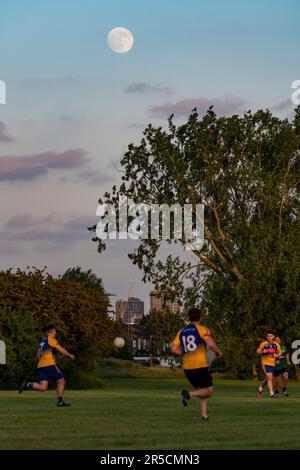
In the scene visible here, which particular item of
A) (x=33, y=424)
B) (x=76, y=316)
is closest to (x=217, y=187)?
(x=76, y=316)

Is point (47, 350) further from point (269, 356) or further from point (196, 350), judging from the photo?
point (269, 356)

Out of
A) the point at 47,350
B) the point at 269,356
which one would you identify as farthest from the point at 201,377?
the point at 269,356

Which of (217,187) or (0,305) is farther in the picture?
(217,187)

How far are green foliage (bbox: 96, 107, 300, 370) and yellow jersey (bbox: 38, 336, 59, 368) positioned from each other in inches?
1443

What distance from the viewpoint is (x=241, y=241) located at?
6569cm

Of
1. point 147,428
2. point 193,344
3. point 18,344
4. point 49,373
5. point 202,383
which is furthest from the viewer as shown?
point 18,344

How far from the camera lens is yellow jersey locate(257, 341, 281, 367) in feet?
116

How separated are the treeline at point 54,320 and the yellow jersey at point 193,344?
117 feet

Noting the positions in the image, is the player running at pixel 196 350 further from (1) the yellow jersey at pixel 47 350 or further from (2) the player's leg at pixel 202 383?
(1) the yellow jersey at pixel 47 350

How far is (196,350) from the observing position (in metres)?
21.2

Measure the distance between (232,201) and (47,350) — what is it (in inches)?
1616

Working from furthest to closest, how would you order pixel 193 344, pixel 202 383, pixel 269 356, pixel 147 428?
pixel 269 356
pixel 202 383
pixel 193 344
pixel 147 428
